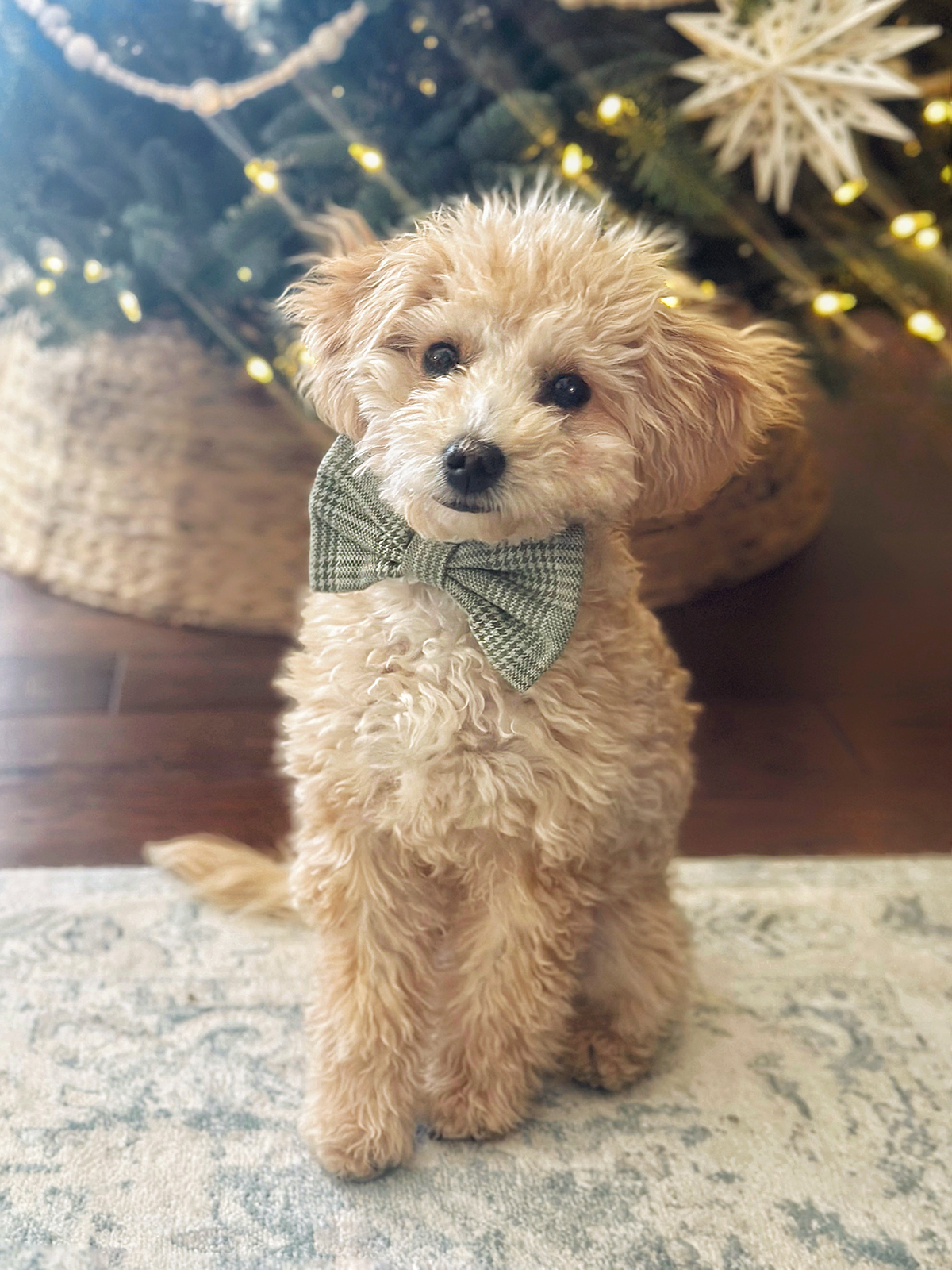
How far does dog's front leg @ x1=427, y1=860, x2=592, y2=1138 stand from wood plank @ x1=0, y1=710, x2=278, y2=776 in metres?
0.73

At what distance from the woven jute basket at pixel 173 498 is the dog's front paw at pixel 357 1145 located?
1.18 metres

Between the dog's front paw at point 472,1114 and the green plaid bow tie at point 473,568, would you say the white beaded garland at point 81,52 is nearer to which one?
the green plaid bow tie at point 473,568

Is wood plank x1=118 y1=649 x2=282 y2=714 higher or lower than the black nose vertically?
lower

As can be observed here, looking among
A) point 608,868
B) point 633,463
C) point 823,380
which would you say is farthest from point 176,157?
point 608,868

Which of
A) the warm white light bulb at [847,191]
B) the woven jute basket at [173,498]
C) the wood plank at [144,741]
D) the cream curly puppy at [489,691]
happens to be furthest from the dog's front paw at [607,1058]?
the warm white light bulb at [847,191]

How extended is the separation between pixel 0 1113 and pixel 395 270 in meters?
0.80

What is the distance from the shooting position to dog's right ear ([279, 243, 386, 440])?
888 mm

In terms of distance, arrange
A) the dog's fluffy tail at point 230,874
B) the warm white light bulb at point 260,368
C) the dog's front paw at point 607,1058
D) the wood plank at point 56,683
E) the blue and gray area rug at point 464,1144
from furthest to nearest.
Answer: the warm white light bulb at point 260,368 < the wood plank at point 56,683 < the dog's fluffy tail at point 230,874 < the dog's front paw at point 607,1058 < the blue and gray area rug at point 464,1144

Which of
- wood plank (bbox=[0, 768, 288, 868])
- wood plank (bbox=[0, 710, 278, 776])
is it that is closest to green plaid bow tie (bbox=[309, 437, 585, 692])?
wood plank (bbox=[0, 768, 288, 868])

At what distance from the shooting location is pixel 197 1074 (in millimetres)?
1064

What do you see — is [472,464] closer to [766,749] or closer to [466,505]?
[466,505]

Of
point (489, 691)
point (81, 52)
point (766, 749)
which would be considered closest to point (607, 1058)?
point (489, 691)

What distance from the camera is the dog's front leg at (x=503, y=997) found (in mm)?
947

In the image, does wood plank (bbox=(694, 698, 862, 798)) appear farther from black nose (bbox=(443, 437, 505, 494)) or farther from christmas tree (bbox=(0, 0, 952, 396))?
black nose (bbox=(443, 437, 505, 494))
